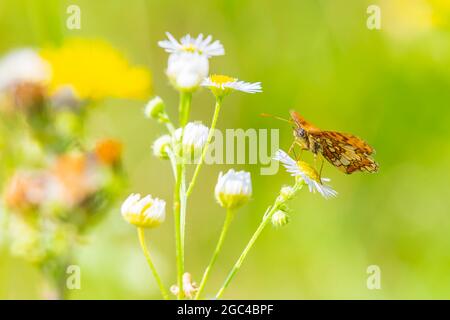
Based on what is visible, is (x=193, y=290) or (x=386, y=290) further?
(x=386, y=290)

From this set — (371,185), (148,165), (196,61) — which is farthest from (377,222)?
(196,61)

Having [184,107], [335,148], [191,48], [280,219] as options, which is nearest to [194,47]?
[191,48]

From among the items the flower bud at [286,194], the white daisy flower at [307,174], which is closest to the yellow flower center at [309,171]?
the white daisy flower at [307,174]

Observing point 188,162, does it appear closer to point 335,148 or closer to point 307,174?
point 307,174

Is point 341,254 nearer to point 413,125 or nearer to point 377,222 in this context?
point 377,222

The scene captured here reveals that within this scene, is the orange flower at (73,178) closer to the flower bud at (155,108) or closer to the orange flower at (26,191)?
the orange flower at (26,191)

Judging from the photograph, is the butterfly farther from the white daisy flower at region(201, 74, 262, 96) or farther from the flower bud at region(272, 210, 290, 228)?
the flower bud at region(272, 210, 290, 228)
